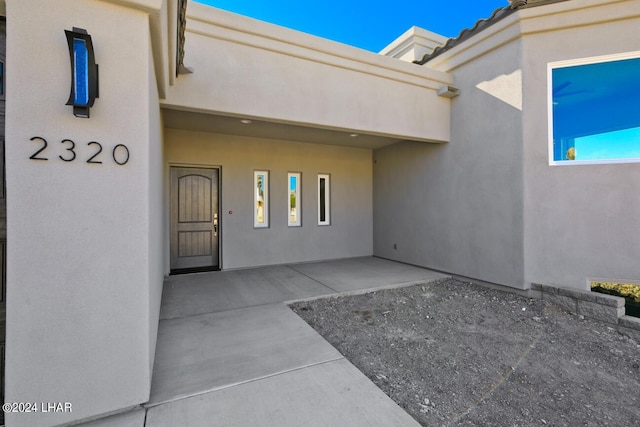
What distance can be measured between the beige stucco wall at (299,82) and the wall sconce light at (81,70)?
206 cm

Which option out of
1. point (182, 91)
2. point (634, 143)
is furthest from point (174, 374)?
point (634, 143)

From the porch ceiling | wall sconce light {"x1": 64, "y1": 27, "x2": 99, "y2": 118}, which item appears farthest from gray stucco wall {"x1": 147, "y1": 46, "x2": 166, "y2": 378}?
the porch ceiling

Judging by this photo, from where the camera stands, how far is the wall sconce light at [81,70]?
5.90 ft

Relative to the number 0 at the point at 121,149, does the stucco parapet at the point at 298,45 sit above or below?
above

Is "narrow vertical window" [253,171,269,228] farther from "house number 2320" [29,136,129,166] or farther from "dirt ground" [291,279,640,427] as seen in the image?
"house number 2320" [29,136,129,166]

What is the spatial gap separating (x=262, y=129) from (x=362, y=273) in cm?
351

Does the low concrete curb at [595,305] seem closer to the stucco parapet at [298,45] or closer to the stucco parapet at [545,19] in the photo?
the stucco parapet at [545,19]

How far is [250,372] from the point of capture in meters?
2.54

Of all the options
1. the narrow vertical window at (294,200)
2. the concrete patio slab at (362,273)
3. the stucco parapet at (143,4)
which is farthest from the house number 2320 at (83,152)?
the narrow vertical window at (294,200)

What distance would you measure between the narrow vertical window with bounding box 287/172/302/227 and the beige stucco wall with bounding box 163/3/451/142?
2330 millimetres

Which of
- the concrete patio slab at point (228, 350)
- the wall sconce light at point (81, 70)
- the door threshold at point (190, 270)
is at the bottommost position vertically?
the concrete patio slab at point (228, 350)

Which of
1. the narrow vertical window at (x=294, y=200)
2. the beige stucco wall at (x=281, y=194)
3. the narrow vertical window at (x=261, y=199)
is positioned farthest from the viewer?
the narrow vertical window at (x=294, y=200)

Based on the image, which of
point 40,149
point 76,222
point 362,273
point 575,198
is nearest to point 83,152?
point 40,149

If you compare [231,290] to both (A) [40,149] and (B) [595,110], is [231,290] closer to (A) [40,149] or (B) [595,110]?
(A) [40,149]
